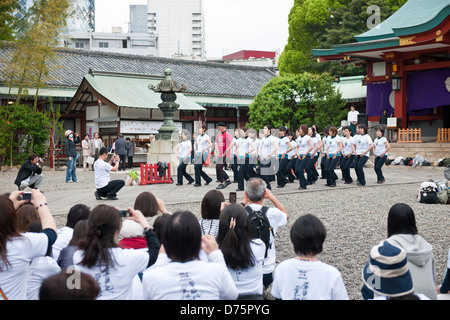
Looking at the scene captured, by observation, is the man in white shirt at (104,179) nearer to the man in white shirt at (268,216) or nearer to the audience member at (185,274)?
the man in white shirt at (268,216)

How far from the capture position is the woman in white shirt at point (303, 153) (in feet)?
38.7

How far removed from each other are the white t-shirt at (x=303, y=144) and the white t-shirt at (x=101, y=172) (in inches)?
191

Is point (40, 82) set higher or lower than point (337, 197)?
higher

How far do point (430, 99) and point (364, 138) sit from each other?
998cm

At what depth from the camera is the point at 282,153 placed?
12.0m

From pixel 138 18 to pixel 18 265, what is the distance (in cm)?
11435

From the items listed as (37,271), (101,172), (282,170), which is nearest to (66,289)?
(37,271)

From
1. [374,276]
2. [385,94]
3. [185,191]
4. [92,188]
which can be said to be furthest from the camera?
[385,94]

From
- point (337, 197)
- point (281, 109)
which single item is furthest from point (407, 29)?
point (337, 197)

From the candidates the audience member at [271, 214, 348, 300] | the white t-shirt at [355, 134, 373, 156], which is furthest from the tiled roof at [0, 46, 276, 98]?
the audience member at [271, 214, 348, 300]

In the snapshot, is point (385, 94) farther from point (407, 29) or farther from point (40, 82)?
point (40, 82)

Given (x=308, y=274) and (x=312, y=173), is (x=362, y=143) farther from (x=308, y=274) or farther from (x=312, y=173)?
(x=308, y=274)

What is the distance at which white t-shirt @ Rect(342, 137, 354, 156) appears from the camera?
12.5 m

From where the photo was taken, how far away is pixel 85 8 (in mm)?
89750
